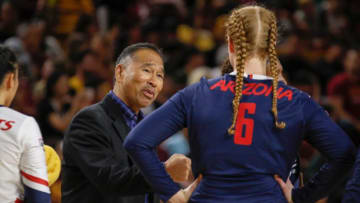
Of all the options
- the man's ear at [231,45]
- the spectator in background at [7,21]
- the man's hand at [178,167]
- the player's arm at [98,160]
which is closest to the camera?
the man's ear at [231,45]

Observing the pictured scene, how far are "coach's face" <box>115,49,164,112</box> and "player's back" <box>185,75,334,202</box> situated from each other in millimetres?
928

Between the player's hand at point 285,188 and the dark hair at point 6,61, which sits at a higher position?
the dark hair at point 6,61

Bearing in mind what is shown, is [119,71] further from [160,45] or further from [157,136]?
[160,45]

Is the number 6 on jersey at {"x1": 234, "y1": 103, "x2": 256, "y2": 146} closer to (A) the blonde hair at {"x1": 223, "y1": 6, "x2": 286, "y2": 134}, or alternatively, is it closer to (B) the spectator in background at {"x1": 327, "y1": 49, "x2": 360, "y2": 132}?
(A) the blonde hair at {"x1": 223, "y1": 6, "x2": 286, "y2": 134}

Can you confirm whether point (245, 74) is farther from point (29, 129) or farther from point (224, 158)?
point (29, 129)

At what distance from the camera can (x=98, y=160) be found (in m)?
2.97

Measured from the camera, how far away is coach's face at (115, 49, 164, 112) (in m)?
3.35

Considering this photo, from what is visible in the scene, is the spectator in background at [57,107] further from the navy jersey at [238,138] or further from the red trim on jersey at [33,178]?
the navy jersey at [238,138]

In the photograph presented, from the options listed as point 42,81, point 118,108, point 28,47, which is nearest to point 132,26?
point 28,47

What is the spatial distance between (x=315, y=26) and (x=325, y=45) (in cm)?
89

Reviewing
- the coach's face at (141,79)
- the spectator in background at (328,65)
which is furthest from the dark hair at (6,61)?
the spectator in background at (328,65)

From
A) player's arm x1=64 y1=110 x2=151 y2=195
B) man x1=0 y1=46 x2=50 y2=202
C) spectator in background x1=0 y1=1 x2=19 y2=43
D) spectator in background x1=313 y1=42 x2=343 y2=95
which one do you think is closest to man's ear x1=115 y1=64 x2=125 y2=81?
player's arm x1=64 y1=110 x2=151 y2=195

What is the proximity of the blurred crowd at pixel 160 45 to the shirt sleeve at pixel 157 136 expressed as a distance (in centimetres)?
336

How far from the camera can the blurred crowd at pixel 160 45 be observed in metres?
7.24
